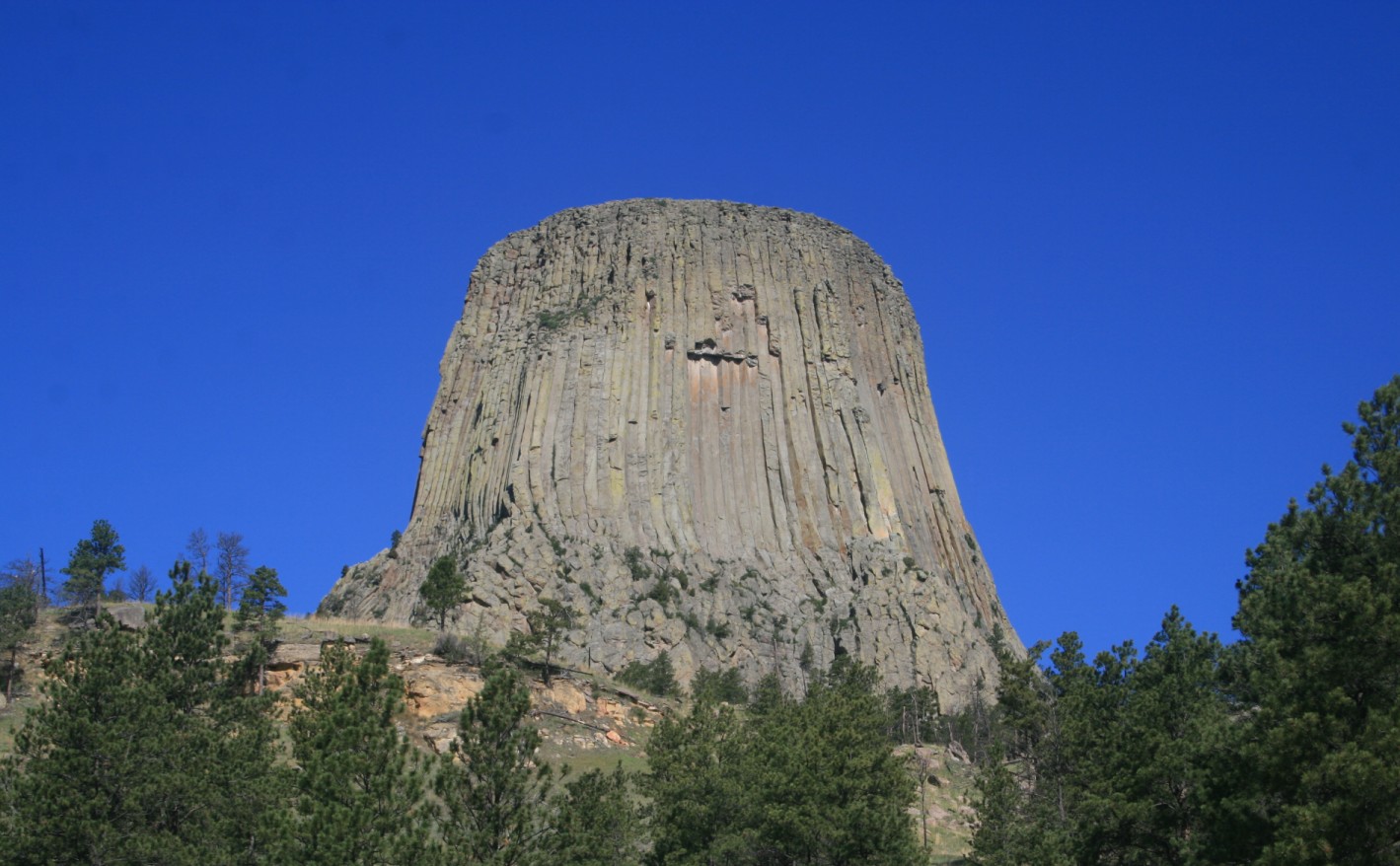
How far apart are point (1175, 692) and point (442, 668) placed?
33314mm

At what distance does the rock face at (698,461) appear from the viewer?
294 ft

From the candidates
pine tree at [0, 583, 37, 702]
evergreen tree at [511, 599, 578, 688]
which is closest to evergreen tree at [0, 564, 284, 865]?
pine tree at [0, 583, 37, 702]

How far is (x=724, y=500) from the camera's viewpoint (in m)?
101

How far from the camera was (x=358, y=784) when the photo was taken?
31.8 metres

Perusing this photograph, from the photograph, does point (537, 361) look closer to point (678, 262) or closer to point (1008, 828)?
point (678, 262)

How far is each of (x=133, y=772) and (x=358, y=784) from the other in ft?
22.3

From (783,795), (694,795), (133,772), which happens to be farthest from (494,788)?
(783,795)

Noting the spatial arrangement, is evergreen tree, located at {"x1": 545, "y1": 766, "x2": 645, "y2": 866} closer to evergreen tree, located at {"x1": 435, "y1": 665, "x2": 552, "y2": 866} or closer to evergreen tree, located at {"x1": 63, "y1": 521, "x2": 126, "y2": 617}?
evergreen tree, located at {"x1": 435, "y1": 665, "x2": 552, "y2": 866}

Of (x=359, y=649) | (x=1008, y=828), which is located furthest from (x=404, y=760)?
(x=359, y=649)

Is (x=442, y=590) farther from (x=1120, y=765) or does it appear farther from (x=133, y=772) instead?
(x=1120, y=765)

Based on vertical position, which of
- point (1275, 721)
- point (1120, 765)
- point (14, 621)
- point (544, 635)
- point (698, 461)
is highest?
point (698, 461)

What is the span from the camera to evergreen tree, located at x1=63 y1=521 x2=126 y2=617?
69.2 meters

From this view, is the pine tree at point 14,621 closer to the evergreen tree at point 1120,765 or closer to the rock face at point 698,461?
the rock face at point 698,461

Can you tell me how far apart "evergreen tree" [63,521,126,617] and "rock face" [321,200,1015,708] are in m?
16.5
